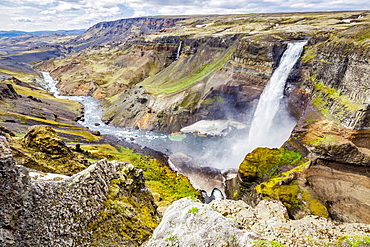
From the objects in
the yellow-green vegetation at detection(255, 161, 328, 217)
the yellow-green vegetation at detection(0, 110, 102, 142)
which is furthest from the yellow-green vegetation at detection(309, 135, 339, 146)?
the yellow-green vegetation at detection(0, 110, 102, 142)

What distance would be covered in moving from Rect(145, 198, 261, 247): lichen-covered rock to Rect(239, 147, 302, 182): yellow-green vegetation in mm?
17295

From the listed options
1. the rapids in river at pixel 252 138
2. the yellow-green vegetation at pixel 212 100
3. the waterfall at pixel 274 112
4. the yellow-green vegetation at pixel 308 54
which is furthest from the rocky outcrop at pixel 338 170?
the yellow-green vegetation at pixel 212 100

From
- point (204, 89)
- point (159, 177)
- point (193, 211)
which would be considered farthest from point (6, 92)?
point (193, 211)

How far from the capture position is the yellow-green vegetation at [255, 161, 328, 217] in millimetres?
19339

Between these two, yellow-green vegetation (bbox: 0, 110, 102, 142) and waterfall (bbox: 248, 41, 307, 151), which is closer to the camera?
waterfall (bbox: 248, 41, 307, 151)

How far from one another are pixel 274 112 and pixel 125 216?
38.2 metres

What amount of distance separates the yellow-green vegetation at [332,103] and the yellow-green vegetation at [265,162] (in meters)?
6.42

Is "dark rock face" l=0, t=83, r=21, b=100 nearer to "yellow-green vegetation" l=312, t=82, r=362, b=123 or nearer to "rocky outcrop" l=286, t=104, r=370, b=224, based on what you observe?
"rocky outcrop" l=286, t=104, r=370, b=224

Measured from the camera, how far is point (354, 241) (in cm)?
1045

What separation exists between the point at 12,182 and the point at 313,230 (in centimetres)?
1472

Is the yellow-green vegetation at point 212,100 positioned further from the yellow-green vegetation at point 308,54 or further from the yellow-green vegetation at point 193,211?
the yellow-green vegetation at point 193,211

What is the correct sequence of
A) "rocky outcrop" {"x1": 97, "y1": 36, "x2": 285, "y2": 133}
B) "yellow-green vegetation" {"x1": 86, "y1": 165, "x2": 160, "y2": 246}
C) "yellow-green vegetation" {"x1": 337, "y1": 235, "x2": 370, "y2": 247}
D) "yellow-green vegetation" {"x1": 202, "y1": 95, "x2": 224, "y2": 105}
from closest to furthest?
"yellow-green vegetation" {"x1": 86, "y1": 165, "x2": 160, "y2": 246} → "yellow-green vegetation" {"x1": 337, "y1": 235, "x2": 370, "y2": 247} → "rocky outcrop" {"x1": 97, "y1": 36, "x2": 285, "y2": 133} → "yellow-green vegetation" {"x1": 202, "y1": 95, "x2": 224, "y2": 105}

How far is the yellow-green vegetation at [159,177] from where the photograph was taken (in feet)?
96.3

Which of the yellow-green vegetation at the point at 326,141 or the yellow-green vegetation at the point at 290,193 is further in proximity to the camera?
the yellow-green vegetation at the point at 326,141
